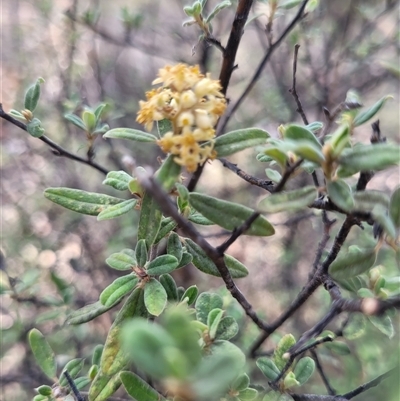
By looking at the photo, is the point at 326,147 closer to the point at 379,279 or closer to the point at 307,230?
the point at 379,279

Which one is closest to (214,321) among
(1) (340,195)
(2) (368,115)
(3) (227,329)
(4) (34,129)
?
(3) (227,329)

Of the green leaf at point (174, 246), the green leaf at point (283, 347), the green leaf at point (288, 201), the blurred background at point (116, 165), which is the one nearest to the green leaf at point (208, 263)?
the green leaf at point (174, 246)

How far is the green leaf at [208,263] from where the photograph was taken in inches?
31.9

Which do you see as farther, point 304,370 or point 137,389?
point 304,370

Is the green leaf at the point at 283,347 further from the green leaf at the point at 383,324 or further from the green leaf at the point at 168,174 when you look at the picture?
the green leaf at the point at 168,174

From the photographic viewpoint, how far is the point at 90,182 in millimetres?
2883

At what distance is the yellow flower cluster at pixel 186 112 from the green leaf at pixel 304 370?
19.2 inches

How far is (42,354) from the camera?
3.07 feet

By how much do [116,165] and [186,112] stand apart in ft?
4.96

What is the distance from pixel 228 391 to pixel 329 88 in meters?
2.07

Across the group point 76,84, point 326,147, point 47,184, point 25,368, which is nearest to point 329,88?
point 76,84

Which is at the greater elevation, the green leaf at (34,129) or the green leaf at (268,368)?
the green leaf at (34,129)

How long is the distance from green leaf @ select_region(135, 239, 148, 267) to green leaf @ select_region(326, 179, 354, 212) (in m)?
0.34

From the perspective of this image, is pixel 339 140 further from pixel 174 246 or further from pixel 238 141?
pixel 174 246
